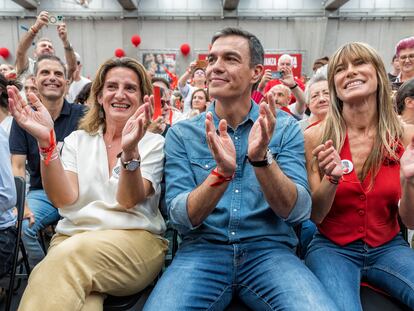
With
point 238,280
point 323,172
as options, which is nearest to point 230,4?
point 323,172

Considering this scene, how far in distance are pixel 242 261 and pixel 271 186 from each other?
34 centimetres

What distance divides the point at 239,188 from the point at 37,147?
1637 millimetres

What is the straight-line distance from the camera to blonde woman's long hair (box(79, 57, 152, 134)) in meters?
1.87

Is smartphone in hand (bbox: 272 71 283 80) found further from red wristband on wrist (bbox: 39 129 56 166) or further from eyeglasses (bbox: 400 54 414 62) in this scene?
red wristband on wrist (bbox: 39 129 56 166)

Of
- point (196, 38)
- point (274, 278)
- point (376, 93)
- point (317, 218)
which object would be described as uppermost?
point (196, 38)

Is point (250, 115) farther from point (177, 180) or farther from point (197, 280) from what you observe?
point (197, 280)

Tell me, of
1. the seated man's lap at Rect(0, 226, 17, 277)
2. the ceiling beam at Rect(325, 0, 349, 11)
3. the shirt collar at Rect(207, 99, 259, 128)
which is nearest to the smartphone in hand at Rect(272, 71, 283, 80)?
the shirt collar at Rect(207, 99, 259, 128)

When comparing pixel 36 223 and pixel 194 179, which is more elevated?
pixel 194 179

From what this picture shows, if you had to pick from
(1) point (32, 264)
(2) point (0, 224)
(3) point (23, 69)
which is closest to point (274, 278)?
(2) point (0, 224)

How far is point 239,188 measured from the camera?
1.56 meters

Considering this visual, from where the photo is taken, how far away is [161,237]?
5.67 ft

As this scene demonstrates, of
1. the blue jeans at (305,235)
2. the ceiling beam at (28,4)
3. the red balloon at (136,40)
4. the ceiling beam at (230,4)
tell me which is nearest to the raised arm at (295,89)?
the blue jeans at (305,235)

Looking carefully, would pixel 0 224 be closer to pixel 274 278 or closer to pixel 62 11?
pixel 274 278

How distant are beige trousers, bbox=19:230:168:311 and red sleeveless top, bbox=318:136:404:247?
80cm
